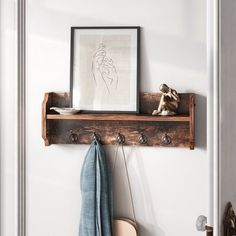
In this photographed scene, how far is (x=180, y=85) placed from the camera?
88.4 inches

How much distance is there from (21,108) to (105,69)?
1.49ft

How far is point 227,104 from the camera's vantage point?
5.17ft

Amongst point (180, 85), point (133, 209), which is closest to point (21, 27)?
point (180, 85)

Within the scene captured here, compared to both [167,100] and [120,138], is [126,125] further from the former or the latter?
[167,100]

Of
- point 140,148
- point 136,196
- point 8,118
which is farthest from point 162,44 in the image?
point 8,118

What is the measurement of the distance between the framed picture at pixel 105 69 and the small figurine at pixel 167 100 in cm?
13

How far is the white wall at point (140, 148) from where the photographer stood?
224cm

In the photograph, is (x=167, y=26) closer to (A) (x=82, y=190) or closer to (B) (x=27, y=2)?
(B) (x=27, y=2)

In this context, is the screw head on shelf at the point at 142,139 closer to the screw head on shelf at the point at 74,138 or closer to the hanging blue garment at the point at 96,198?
the hanging blue garment at the point at 96,198

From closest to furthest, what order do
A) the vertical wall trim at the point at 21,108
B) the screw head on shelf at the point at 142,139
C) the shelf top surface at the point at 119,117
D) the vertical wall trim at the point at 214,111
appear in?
the vertical wall trim at the point at 214,111, the shelf top surface at the point at 119,117, the screw head on shelf at the point at 142,139, the vertical wall trim at the point at 21,108

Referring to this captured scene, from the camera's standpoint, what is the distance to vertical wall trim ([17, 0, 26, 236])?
2371 millimetres

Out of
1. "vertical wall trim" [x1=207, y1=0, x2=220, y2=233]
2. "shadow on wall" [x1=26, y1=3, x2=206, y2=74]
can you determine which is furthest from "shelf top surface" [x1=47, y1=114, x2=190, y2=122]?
"vertical wall trim" [x1=207, y1=0, x2=220, y2=233]

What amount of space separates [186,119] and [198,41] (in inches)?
14.5

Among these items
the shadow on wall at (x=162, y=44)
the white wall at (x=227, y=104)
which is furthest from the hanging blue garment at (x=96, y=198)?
the white wall at (x=227, y=104)
